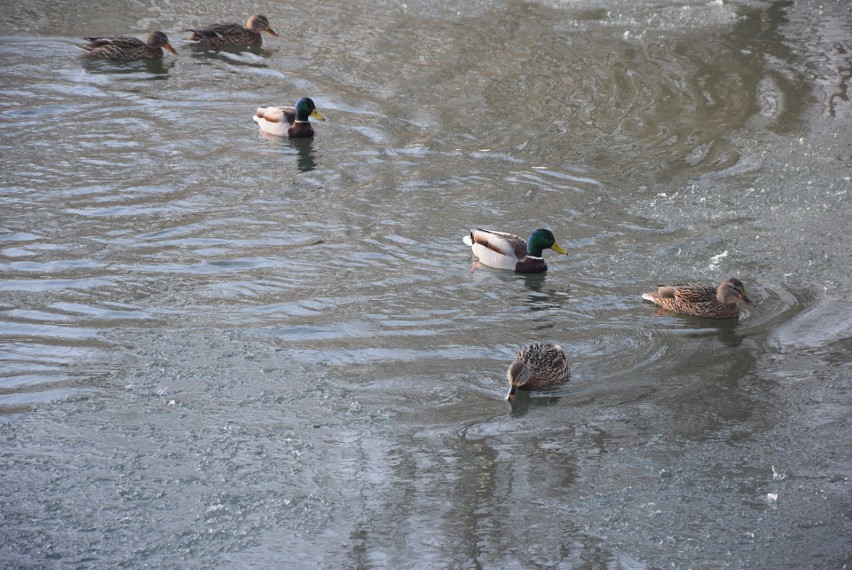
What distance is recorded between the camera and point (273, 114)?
42.0 feet

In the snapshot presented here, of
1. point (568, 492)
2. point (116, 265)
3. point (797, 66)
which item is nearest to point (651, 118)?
point (797, 66)

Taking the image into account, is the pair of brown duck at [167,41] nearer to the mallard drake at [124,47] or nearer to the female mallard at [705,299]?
the mallard drake at [124,47]

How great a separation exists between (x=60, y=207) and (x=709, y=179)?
7.16 m

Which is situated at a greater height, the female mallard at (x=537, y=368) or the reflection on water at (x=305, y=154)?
the reflection on water at (x=305, y=154)

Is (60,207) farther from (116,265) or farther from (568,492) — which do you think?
(568,492)

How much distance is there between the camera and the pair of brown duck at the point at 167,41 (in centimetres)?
1501

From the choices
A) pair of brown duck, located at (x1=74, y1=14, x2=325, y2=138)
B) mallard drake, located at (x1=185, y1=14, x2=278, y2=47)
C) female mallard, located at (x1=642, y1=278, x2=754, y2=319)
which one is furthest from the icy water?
mallard drake, located at (x1=185, y1=14, x2=278, y2=47)

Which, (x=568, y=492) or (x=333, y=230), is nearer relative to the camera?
(x=568, y=492)

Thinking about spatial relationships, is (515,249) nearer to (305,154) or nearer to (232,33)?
(305,154)

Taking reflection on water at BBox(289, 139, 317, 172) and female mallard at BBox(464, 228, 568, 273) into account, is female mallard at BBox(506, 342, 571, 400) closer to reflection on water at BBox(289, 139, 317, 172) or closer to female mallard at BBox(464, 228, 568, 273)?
female mallard at BBox(464, 228, 568, 273)

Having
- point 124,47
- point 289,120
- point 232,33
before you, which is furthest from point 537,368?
point 232,33

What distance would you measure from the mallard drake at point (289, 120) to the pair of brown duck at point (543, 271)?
12.6ft

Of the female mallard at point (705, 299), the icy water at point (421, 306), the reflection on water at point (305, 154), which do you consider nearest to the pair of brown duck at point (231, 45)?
the reflection on water at point (305, 154)

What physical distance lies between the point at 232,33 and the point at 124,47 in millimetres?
1796
